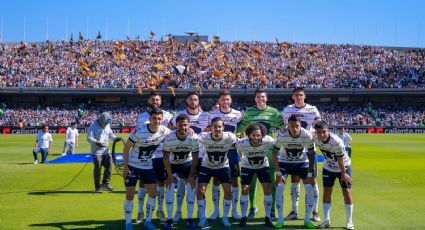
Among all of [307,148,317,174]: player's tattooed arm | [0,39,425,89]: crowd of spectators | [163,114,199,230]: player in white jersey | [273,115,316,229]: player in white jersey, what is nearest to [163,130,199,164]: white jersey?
[163,114,199,230]: player in white jersey

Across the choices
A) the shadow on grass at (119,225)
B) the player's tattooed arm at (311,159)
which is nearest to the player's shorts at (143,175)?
the shadow on grass at (119,225)

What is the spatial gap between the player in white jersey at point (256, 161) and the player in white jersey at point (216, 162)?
288 millimetres

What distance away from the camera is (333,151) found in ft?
30.6

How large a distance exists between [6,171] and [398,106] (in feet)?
194

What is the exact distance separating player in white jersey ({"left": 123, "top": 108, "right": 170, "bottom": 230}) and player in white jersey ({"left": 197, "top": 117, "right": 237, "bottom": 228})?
3.07ft

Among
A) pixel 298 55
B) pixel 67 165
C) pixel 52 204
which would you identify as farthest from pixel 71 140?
pixel 298 55

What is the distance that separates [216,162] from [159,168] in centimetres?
128

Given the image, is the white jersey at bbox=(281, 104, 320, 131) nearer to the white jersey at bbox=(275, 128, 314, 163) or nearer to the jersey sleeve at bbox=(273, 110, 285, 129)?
the jersey sleeve at bbox=(273, 110, 285, 129)

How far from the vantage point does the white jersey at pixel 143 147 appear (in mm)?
9078

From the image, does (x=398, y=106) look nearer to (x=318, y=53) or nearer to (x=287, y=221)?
(x=318, y=53)

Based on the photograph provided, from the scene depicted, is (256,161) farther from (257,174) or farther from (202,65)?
(202,65)

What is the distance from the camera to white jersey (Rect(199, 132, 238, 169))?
31.0 ft

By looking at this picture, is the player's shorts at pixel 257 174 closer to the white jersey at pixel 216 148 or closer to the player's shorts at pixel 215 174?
the player's shorts at pixel 215 174

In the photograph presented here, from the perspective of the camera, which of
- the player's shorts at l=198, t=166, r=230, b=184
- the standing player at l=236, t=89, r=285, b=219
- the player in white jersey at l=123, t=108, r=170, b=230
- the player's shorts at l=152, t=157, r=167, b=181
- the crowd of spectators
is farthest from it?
the crowd of spectators
